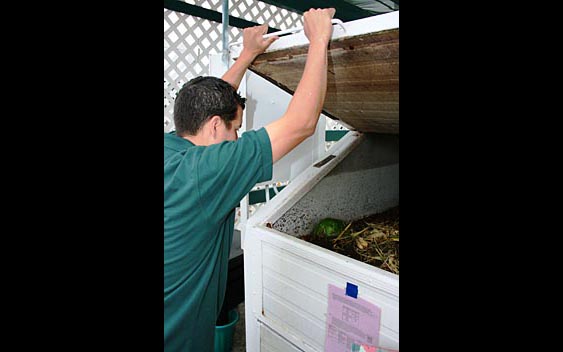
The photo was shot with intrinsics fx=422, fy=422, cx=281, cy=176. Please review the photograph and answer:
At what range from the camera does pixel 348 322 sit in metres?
1.38

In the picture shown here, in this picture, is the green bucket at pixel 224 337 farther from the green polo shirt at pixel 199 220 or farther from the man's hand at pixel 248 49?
the man's hand at pixel 248 49

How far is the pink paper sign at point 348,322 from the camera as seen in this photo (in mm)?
1311

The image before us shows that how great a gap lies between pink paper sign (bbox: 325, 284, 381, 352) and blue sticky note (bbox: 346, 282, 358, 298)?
0.01 metres

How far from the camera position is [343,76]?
1477 mm

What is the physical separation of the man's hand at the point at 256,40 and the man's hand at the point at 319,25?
0.79ft

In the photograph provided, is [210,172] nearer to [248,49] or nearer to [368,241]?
[248,49]

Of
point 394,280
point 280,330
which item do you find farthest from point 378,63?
point 280,330

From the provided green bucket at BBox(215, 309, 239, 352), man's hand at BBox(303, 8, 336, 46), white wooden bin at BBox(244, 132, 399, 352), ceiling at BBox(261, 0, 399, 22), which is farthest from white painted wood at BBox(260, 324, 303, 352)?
ceiling at BBox(261, 0, 399, 22)

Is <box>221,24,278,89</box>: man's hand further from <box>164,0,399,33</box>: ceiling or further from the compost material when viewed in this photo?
<box>164,0,399,33</box>: ceiling

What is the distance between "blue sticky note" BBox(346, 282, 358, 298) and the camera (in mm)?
1344

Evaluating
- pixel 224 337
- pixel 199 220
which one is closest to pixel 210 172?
pixel 199 220
